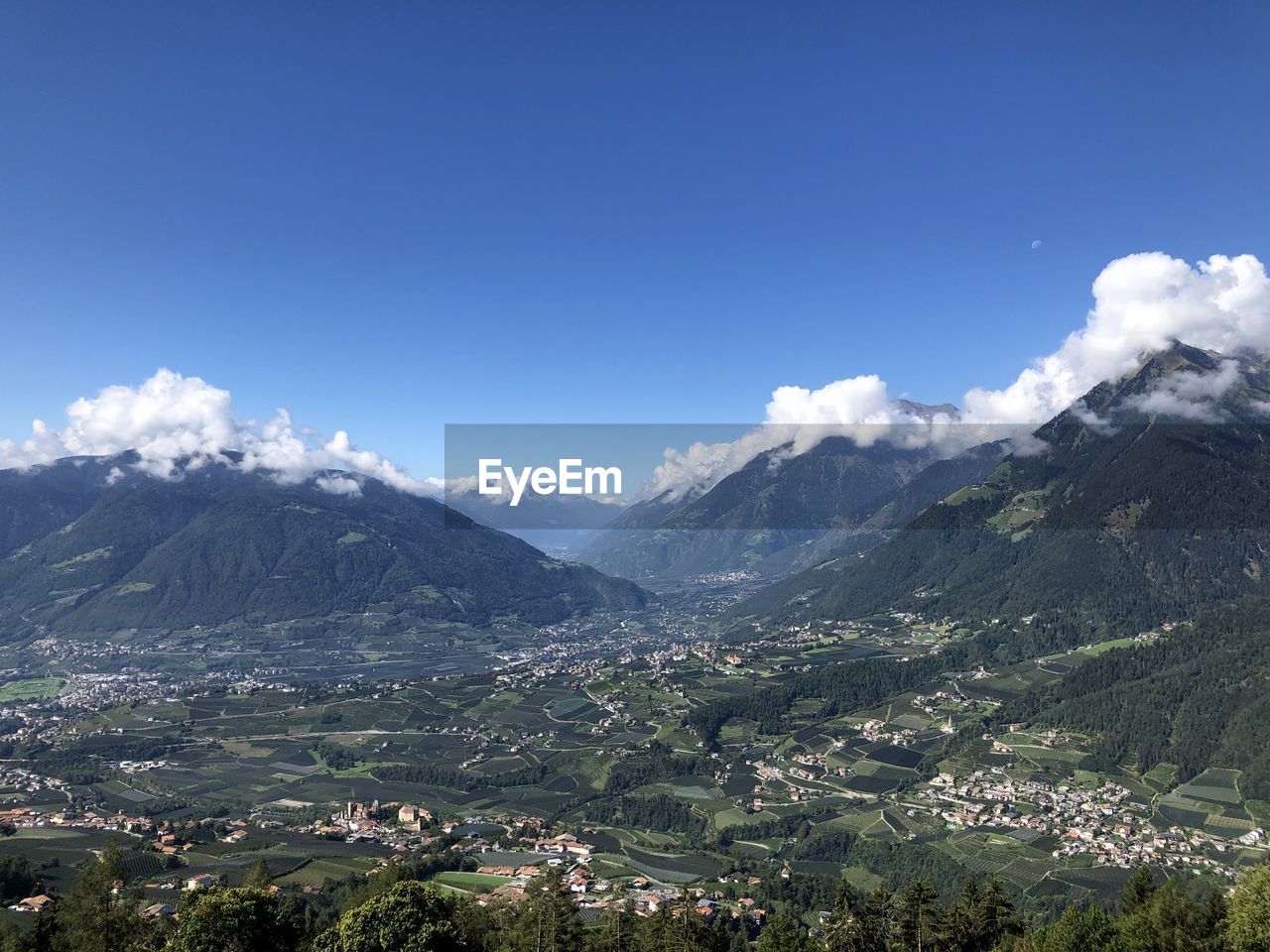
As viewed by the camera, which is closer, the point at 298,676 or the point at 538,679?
the point at 538,679

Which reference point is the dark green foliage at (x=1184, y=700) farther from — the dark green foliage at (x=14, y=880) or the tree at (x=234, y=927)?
the dark green foliage at (x=14, y=880)

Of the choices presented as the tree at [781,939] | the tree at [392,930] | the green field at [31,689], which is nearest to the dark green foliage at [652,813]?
the tree at [781,939]

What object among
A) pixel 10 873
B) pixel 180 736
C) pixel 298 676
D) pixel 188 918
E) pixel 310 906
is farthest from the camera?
pixel 298 676

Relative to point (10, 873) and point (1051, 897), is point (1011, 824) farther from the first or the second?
point (10, 873)

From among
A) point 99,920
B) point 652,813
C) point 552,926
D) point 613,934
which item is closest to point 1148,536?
point 652,813

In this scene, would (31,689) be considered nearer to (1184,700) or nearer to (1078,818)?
(1078,818)

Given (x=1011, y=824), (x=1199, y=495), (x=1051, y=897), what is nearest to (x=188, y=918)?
(x=1051, y=897)

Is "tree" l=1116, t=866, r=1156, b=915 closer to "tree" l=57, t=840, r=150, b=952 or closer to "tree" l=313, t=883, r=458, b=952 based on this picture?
"tree" l=313, t=883, r=458, b=952
